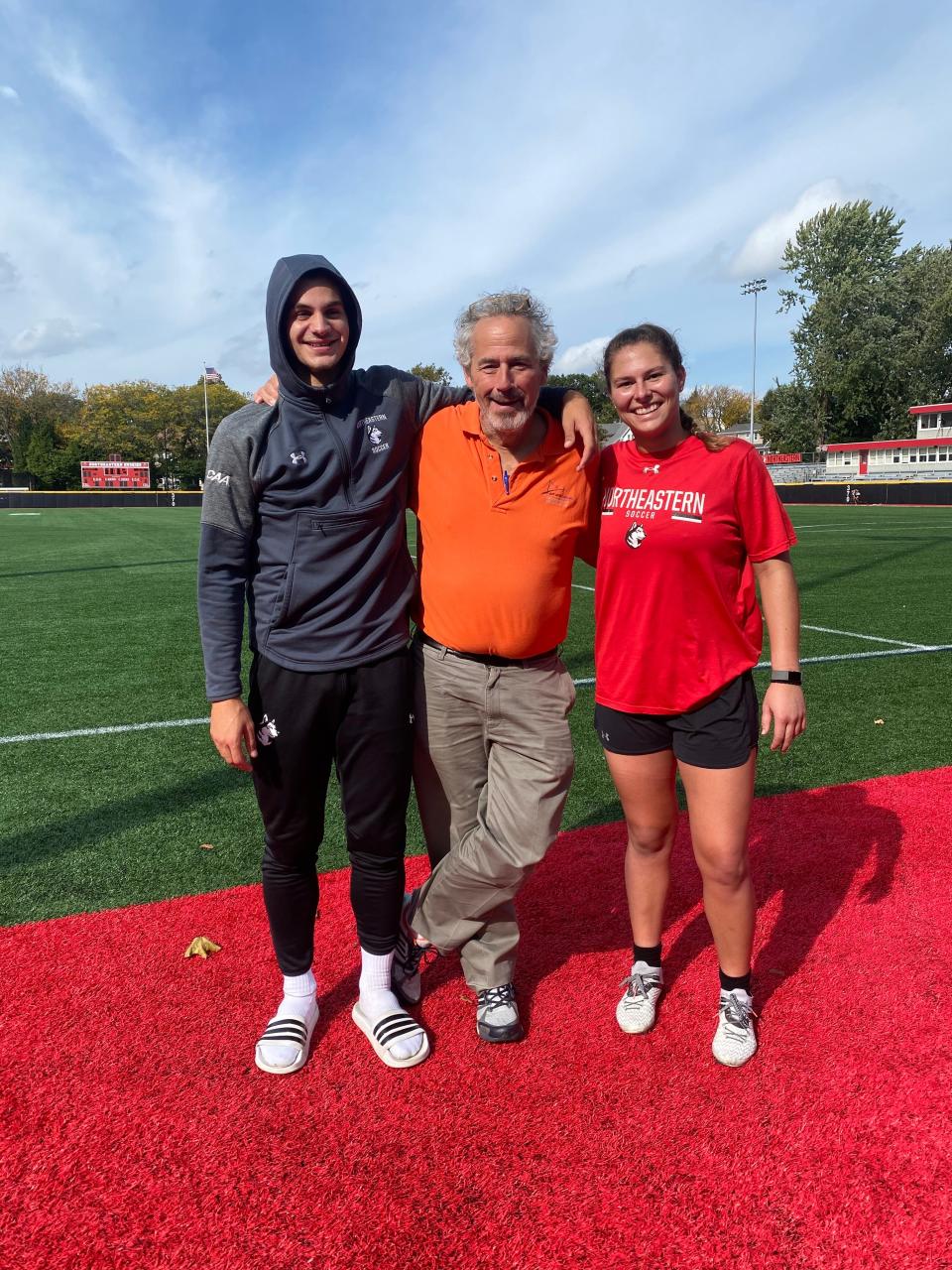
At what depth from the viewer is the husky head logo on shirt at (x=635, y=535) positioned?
241cm

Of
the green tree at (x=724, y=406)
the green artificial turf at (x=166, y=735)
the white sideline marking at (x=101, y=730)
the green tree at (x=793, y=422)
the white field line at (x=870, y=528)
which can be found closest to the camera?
the green artificial turf at (x=166, y=735)

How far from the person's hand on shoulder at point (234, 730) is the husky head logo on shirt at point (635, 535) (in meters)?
1.17

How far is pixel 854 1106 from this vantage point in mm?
2234

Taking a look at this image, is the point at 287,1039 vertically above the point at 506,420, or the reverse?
the point at 506,420

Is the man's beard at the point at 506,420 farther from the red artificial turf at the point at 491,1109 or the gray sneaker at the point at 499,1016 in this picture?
the red artificial turf at the point at 491,1109

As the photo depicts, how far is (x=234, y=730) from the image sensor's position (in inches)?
94.9

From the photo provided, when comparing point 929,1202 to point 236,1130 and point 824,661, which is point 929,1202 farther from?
point 824,661

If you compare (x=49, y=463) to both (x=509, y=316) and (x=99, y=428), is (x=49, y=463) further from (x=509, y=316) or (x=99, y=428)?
(x=509, y=316)

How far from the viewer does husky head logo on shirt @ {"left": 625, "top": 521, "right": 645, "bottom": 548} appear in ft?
7.92

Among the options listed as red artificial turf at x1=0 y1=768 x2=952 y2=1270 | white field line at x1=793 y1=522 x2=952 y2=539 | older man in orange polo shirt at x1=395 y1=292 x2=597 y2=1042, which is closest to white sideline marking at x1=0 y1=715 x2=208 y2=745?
red artificial turf at x1=0 y1=768 x2=952 y2=1270

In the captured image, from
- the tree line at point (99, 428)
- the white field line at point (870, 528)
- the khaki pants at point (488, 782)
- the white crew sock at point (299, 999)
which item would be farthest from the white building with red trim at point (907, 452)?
the white crew sock at point (299, 999)

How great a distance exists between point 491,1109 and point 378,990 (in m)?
0.51

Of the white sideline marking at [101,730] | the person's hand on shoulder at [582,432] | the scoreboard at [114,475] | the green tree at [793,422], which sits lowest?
the white sideline marking at [101,730]

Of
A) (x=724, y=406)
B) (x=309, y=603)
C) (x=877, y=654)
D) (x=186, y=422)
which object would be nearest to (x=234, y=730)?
(x=309, y=603)
